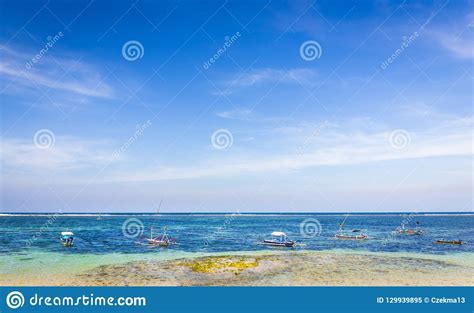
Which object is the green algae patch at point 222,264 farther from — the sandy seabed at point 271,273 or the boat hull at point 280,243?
the boat hull at point 280,243

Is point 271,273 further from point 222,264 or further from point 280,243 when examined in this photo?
point 280,243

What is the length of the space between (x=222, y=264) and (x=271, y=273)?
16.6 ft

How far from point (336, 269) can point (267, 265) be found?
6129 millimetres

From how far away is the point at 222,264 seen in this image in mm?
33562

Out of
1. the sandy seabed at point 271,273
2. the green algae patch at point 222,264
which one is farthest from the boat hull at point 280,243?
the green algae patch at point 222,264

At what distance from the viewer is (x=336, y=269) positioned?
108ft

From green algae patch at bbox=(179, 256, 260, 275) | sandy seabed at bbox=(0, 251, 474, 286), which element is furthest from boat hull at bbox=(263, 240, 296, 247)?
green algae patch at bbox=(179, 256, 260, 275)

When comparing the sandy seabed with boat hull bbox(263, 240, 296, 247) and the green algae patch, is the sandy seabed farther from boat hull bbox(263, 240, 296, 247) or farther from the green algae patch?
boat hull bbox(263, 240, 296, 247)

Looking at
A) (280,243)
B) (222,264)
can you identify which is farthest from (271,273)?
(280,243)

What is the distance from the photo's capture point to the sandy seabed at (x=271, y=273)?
1083 inches

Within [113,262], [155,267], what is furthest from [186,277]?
[113,262]

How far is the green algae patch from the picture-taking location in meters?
31.2
